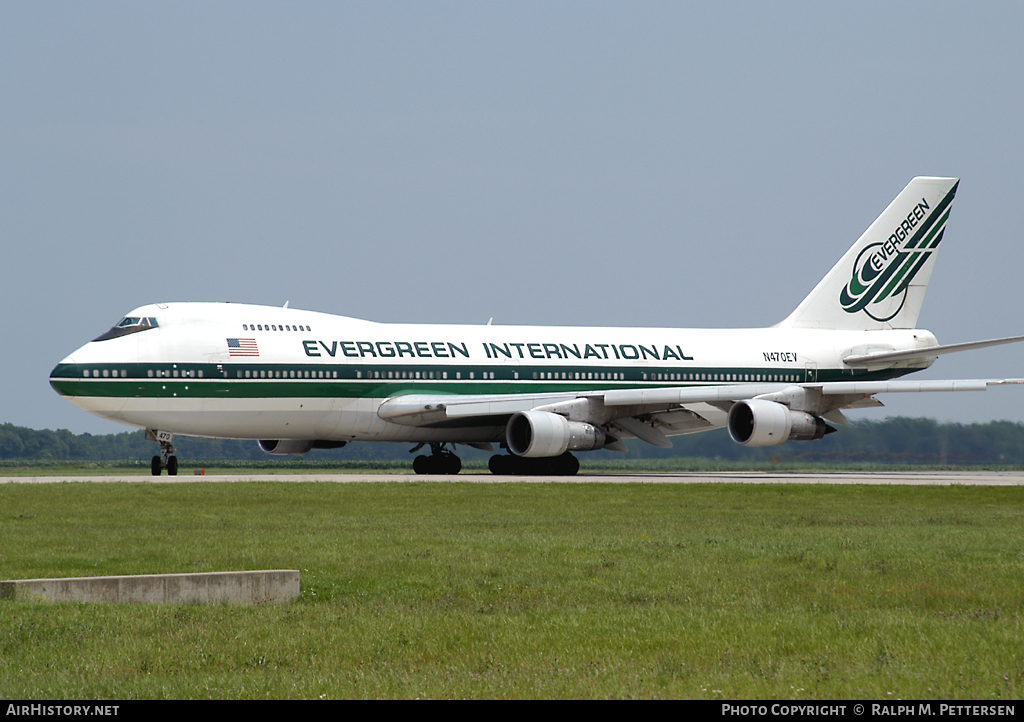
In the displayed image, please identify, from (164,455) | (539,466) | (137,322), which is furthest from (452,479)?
(137,322)

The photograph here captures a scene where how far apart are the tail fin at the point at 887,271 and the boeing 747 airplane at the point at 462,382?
163 centimetres

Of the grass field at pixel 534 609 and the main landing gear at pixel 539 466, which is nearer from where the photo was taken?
the grass field at pixel 534 609

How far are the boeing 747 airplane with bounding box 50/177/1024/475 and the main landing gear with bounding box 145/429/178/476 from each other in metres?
0.06

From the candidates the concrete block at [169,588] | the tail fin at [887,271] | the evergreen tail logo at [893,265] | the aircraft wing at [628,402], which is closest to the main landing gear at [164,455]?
the aircraft wing at [628,402]

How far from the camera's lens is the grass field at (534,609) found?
314 inches

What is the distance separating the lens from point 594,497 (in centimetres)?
2558

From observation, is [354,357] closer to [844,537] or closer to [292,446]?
[292,446]

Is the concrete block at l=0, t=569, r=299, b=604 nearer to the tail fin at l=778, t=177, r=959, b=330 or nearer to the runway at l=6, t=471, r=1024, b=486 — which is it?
the runway at l=6, t=471, r=1024, b=486

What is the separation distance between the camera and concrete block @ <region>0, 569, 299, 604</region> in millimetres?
10562

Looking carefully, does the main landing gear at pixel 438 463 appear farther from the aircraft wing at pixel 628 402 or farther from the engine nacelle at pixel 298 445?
the engine nacelle at pixel 298 445

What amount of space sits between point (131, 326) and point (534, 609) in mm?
25058

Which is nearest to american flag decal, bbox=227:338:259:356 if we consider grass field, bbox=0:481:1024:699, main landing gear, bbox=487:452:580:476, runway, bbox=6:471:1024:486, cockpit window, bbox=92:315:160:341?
cockpit window, bbox=92:315:160:341

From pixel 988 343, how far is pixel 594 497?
58.3ft
